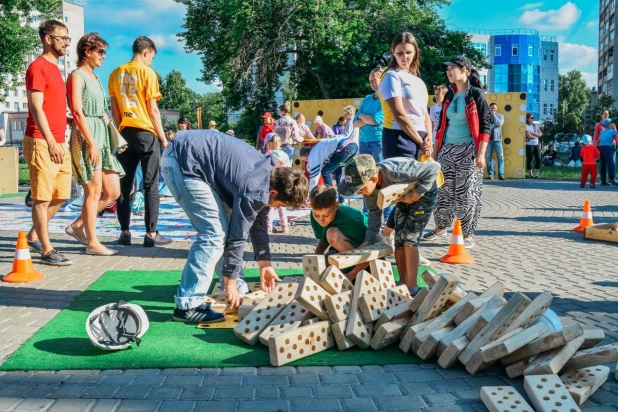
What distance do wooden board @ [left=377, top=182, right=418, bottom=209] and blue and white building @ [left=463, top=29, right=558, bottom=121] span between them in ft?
403

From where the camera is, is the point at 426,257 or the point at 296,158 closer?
the point at 426,257

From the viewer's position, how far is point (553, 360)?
2.99m

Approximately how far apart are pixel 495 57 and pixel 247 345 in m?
133

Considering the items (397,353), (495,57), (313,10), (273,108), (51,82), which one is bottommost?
(397,353)

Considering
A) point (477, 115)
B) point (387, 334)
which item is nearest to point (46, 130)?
point (387, 334)

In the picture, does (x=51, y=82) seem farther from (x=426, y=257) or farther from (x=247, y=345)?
(x=426, y=257)

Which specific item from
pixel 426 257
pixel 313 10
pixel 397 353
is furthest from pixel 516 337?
pixel 313 10

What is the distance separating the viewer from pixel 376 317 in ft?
12.2

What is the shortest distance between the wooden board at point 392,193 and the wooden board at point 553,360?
63.7 inches

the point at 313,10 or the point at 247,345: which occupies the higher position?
the point at 313,10

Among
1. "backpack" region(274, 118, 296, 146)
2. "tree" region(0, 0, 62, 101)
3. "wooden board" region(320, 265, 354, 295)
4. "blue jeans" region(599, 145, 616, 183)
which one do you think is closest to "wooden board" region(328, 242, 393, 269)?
"wooden board" region(320, 265, 354, 295)

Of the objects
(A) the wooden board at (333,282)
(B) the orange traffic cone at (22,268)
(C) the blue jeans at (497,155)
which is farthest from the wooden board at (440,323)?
(C) the blue jeans at (497,155)

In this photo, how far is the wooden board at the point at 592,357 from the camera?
3.09 m

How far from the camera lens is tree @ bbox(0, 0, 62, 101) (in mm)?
31141
